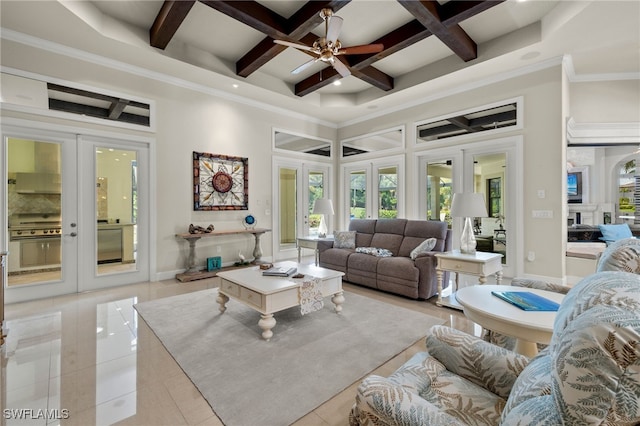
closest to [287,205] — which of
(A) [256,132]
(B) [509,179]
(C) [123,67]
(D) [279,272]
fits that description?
(A) [256,132]

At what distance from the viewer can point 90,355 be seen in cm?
242

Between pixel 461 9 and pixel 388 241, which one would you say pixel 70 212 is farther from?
pixel 461 9

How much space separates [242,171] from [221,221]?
106 cm

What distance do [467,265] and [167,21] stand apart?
457cm

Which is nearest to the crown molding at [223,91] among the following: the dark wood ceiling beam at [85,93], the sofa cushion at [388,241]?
the dark wood ceiling beam at [85,93]

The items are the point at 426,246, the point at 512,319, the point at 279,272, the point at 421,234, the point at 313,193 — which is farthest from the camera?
Result: the point at 313,193

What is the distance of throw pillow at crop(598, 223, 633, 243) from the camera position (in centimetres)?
453

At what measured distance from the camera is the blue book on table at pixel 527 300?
1.75 meters

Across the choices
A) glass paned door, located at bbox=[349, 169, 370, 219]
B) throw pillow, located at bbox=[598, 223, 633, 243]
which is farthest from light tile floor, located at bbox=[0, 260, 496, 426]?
glass paned door, located at bbox=[349, 169, 370, 219]

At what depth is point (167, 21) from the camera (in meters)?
3.51

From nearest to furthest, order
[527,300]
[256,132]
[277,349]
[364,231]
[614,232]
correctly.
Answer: [527,300]
[277,349]
[614,232]
[364,231]
[256,132]

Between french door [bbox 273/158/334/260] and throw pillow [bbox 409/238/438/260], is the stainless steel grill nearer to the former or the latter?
french door [bbox 273/158/334/260]

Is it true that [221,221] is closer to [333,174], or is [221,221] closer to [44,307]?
[44,307]

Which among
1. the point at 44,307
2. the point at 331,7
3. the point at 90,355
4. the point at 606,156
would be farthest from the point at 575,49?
the point at 44,307
